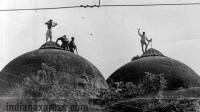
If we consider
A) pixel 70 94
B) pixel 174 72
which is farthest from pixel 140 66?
pixel 70 94

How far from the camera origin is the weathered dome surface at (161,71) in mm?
17612

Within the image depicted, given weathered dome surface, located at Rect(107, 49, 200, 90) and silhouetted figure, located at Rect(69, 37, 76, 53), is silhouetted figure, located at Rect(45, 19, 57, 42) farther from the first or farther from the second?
weathered dome surface, located at Rect(107, 49, 200, 90)

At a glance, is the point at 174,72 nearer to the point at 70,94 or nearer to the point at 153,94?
the point at 153,94

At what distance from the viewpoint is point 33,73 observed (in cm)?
1511

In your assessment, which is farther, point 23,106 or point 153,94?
point 153,94

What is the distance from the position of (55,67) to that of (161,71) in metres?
4.45

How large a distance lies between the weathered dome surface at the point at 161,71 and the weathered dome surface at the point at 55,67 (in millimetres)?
2193

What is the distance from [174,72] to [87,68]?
364 cm

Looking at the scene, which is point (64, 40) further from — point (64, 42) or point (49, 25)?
point (49, 25)

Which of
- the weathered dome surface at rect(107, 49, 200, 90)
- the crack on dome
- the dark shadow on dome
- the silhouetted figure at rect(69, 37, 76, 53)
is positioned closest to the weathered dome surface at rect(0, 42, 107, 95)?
the crack on dome

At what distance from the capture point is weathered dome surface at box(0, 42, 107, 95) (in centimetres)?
1527

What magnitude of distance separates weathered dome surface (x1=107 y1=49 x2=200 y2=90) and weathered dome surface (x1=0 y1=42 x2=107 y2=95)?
2193 mm

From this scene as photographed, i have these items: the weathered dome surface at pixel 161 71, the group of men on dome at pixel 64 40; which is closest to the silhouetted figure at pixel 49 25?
the group of men on dome at pixel 64 40

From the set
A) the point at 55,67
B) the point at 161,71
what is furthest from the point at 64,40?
the point at 161,71
